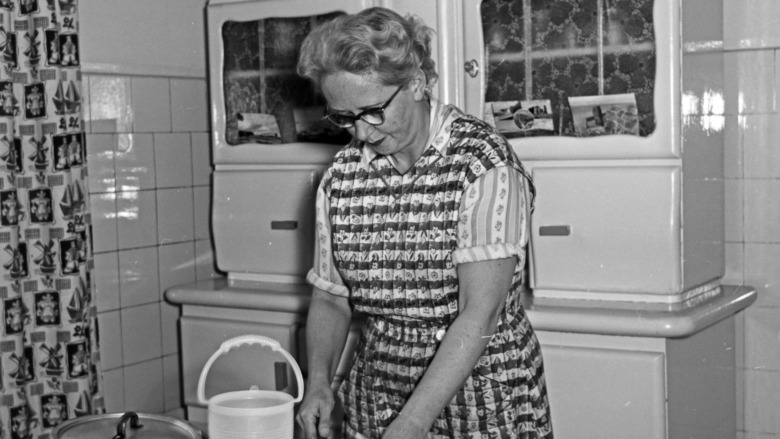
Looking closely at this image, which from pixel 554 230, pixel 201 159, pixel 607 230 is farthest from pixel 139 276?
pixel 607 230

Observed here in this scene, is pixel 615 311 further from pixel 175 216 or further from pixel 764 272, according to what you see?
pixel 175 216

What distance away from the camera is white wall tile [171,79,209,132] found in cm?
301

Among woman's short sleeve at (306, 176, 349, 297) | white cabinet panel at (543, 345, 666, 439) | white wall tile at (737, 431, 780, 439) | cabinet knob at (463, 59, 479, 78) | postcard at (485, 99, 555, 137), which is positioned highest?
cabinet knob at (463, 59, 479, 78)

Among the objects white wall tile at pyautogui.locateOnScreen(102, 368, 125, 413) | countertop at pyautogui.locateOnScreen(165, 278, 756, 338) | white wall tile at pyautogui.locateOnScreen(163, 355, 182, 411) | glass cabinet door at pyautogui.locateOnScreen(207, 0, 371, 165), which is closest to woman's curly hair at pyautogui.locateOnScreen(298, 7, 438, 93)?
countertop at pyautogui.locateOnScreen(165, 278, 756, 338)

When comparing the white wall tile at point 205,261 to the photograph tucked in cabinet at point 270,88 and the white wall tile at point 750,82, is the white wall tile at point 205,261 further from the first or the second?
the white wall tile at point 750,82

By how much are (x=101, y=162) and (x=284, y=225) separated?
0.54 meters

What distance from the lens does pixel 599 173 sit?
2.34 m

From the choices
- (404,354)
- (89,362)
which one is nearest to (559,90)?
(404,354)

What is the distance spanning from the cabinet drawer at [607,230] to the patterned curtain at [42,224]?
118cm

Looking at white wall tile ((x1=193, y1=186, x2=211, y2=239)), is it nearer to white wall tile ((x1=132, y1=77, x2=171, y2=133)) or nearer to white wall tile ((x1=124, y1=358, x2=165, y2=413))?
white wall tile ((x1=132, y1=77, x2=171, y2=133))

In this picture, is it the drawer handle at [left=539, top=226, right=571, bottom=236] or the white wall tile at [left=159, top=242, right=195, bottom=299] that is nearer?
the drawer handle at [left=539, top=226, right=571, bottom=236]

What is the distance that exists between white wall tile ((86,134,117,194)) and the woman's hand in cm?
126

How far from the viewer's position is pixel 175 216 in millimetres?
3012

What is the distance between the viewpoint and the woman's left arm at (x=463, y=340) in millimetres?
1584
